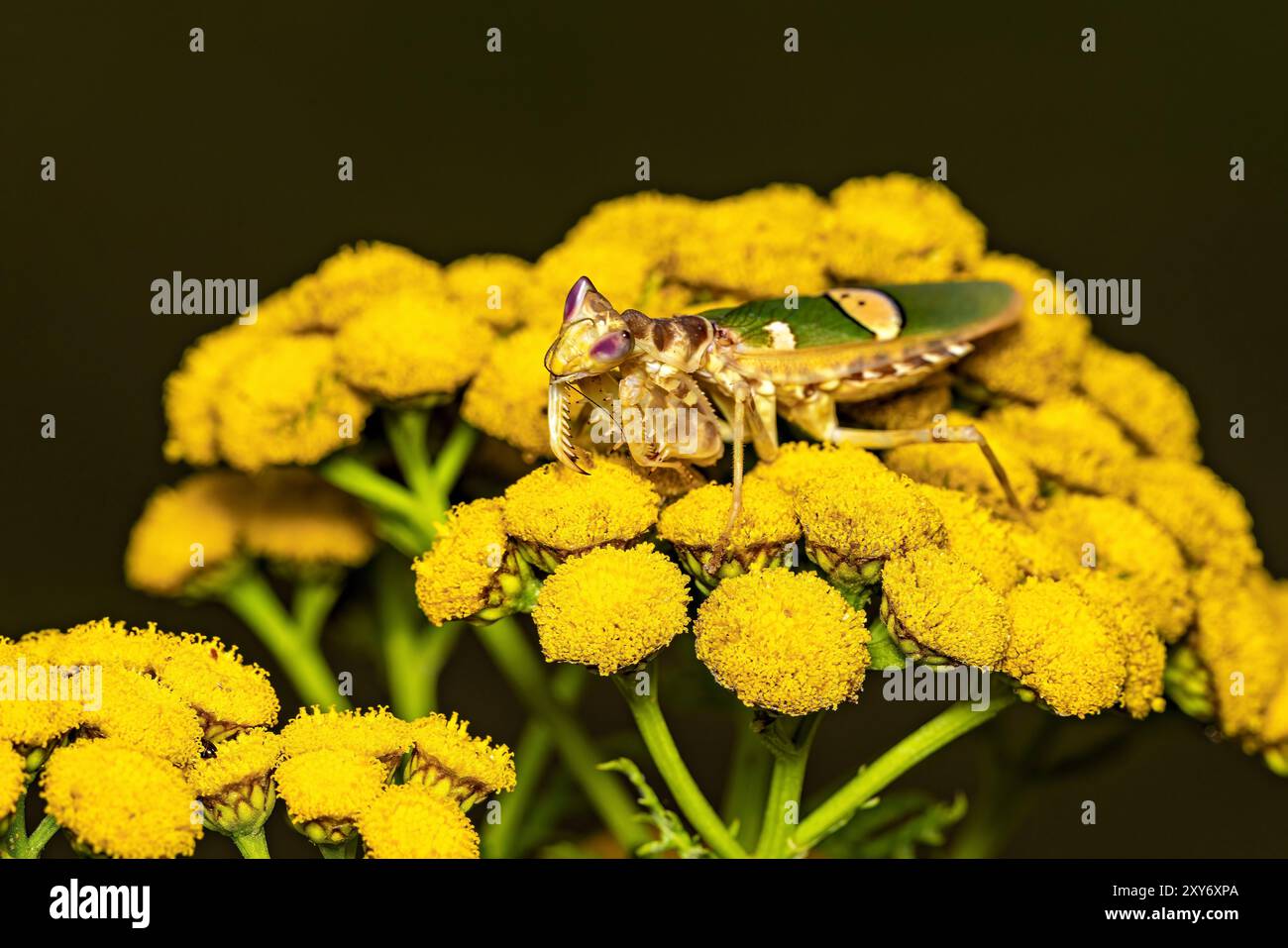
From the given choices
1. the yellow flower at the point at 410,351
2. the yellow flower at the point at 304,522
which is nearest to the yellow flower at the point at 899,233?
the yellow flower at the point at 410,351

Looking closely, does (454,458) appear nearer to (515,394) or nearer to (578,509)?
(515,394)

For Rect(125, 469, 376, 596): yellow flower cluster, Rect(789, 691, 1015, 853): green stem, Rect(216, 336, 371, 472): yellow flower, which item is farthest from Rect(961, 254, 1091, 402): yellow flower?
Rect(125, 469, 376, 596): yellow flower cluster

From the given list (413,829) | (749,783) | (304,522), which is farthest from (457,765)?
(304,522)

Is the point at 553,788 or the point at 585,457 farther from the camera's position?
the point at 553,788
